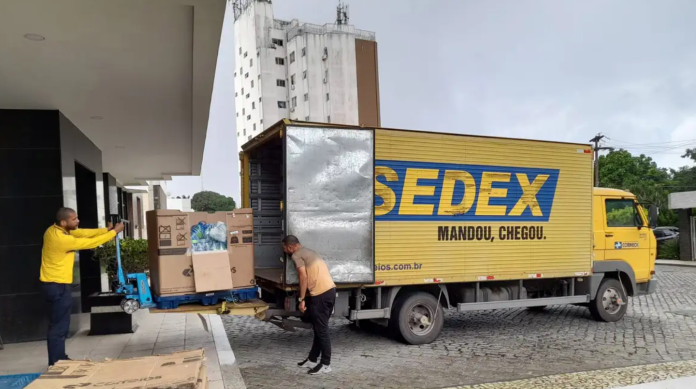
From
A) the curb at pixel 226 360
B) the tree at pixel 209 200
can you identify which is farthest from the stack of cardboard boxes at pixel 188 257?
the tree at pixel 209 200

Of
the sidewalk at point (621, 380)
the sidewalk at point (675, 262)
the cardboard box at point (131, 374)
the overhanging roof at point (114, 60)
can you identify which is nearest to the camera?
the cardboard box at point (131, 374)

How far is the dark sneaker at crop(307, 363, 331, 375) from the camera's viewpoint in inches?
231

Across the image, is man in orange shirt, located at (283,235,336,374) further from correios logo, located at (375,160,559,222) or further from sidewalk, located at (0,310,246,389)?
correios logo, located at (375,160,559,222)

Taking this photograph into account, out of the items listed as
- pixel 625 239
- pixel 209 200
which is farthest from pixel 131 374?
pixel 209 200

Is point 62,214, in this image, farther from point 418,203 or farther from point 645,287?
point 645,287

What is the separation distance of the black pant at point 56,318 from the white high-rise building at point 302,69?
4638cm

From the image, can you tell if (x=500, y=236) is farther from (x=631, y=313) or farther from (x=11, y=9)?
(x=11, y=9)

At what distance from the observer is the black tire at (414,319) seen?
7012 millimetres

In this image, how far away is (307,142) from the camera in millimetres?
6285

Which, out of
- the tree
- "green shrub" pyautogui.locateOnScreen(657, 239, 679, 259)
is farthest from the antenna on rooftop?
"green shrub" pyautogui.locateOnScreen(657, 239, 679, 259)

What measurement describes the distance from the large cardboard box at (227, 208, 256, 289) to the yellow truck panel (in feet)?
5.53

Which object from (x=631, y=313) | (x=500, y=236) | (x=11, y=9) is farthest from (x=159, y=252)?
(x=631, y=313)

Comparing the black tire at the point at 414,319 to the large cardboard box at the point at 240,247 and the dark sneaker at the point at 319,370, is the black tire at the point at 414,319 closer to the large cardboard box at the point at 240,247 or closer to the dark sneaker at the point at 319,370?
the dark sneaker at the point at 319,370

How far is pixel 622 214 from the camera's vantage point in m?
8.80
